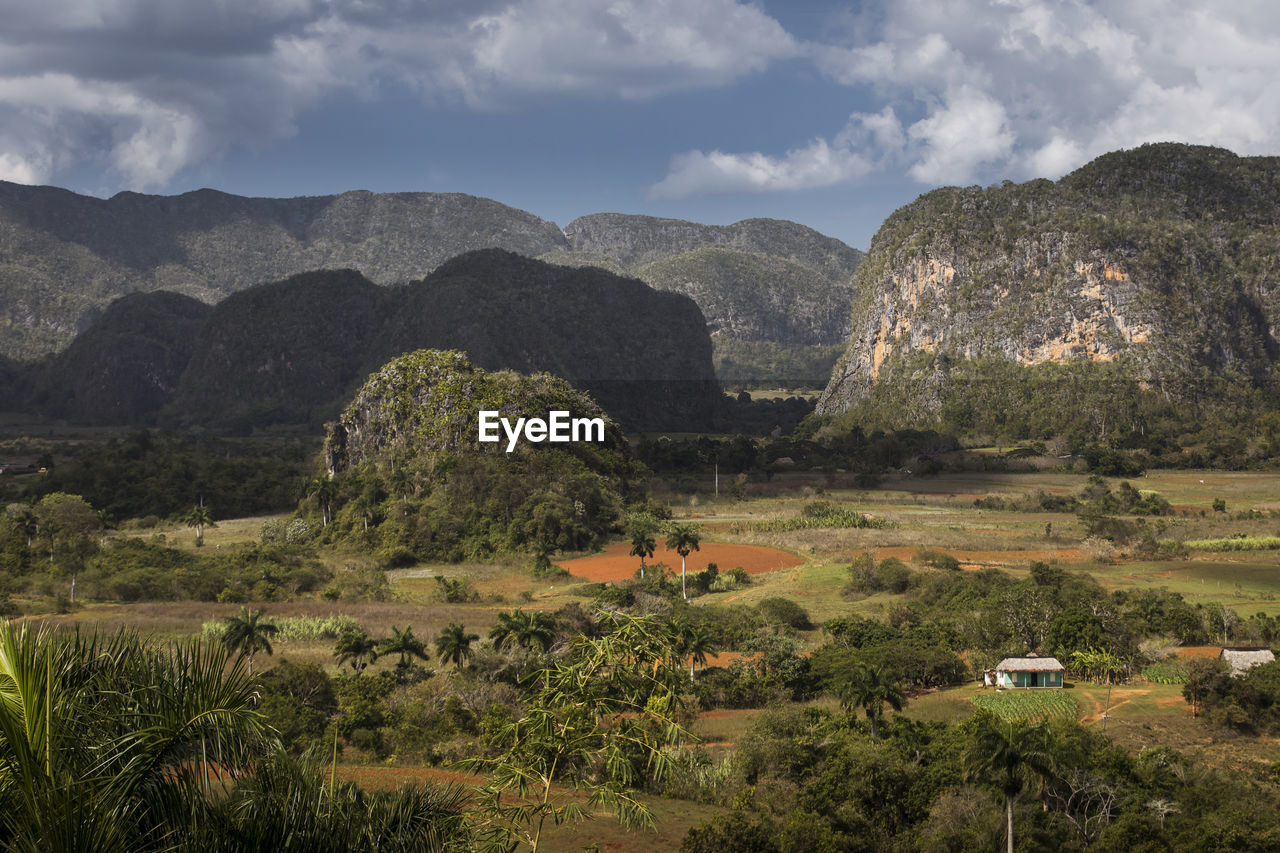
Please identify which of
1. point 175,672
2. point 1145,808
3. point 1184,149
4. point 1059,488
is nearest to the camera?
point 175,672

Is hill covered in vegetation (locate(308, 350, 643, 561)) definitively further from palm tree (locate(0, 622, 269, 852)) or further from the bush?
palm tree (locate(0, 622, 269, 852))

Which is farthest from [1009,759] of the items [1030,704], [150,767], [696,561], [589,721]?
[696,561]

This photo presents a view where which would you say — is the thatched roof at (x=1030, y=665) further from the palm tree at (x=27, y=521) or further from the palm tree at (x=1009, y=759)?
the palm tree at (x=27, y=521)

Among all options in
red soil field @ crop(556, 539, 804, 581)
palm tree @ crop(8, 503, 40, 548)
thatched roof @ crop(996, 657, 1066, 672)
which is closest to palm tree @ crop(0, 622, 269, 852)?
thatched roof @ crop(996, 657, 1066, 672)

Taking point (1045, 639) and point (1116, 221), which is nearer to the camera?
point (1045, 639)

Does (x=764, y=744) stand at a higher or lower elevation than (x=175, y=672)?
lower

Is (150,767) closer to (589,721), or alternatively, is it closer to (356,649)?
(589,721)

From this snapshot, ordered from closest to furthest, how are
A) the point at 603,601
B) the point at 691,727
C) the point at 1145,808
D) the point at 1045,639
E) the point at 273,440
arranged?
the point at 1145,808 → the point at 691,727 → the point at 1045,639 → the point at 603,601 → the point at 273,440

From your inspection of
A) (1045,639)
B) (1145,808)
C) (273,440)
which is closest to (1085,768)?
(1145,808)

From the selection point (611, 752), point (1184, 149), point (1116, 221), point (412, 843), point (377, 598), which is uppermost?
point (1184, 149)

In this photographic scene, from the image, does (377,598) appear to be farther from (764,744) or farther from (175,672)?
(175,672)
